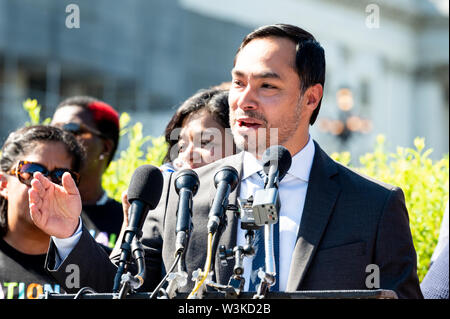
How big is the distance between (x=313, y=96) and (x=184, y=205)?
1421 mm

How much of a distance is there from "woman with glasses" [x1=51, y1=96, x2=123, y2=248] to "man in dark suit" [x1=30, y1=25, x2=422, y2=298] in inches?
70.0

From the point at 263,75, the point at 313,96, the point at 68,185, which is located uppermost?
the point at 263,75

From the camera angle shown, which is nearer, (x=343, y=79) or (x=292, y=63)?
(x=292, y=63)

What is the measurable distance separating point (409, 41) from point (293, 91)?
49699 millimetres

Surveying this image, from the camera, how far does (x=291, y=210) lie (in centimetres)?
364

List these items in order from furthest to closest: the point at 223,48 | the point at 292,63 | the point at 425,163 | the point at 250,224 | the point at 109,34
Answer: the point at 223,48
the point at 109,34
the point at 425,163
the point at 292,63
the point at 250,224

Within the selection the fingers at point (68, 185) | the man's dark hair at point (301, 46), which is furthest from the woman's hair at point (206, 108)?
the fingers at point (68, 185)

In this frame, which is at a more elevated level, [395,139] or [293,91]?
Answer: [293,91]

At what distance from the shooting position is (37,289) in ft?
14.4

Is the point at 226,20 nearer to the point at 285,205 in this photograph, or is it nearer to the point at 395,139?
the point at 395,139

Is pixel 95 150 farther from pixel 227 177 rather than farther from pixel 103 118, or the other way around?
pixel 227 177

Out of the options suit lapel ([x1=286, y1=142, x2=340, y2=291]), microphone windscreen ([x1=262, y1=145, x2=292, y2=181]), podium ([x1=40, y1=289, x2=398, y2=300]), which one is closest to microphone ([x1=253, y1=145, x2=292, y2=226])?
microphone windscreen ([x1=262, y1=145, x2=292, y2=181])

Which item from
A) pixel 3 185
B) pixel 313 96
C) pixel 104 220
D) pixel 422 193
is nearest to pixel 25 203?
pixel 3 185

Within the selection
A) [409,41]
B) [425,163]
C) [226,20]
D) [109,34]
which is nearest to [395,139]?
[409,41]
